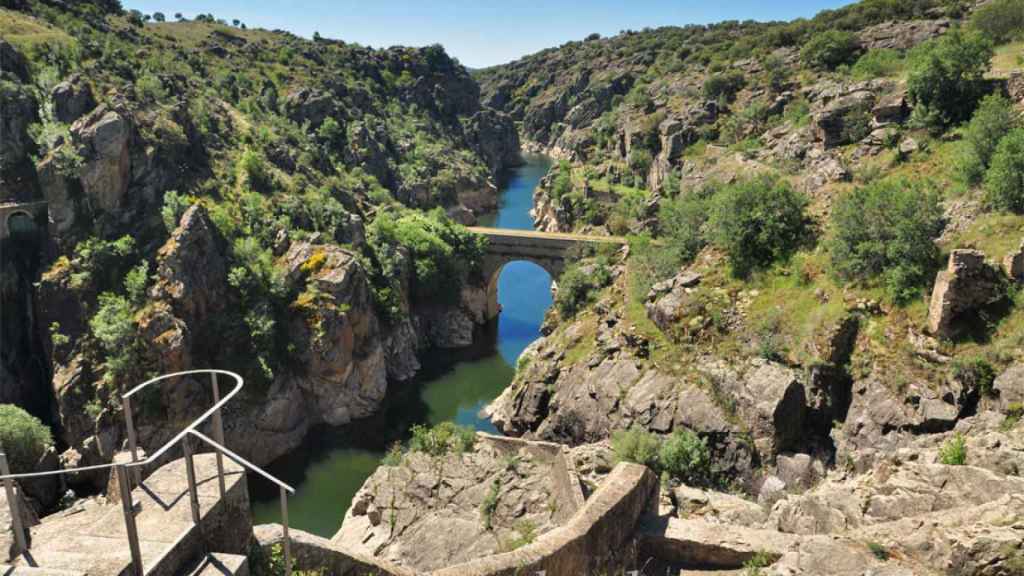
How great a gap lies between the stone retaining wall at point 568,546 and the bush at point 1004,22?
35225mm

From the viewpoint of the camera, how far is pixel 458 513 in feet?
55.8

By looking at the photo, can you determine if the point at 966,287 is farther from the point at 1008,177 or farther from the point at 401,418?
the point at 401,418

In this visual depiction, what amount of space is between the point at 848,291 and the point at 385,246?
26070 millimetres

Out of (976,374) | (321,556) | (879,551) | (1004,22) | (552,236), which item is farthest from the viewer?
(552,236)

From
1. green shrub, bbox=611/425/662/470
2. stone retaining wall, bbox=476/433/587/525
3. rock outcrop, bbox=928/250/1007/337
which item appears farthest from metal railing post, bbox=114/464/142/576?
rock outcrop, bbox=928/250/1007/337

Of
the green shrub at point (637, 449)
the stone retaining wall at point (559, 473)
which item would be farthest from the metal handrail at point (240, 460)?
the green shrub at point (637, 449)

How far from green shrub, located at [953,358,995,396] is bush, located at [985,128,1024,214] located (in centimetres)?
641

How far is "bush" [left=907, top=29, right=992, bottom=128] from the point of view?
27.3 metres

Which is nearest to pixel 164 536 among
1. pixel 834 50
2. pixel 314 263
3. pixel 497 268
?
pixel 314 263

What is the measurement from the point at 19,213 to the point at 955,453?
36238 mm

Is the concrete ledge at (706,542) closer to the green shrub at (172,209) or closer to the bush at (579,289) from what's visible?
the bush at (579,289)

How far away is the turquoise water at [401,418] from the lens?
84.1ft

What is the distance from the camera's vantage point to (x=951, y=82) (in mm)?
27797

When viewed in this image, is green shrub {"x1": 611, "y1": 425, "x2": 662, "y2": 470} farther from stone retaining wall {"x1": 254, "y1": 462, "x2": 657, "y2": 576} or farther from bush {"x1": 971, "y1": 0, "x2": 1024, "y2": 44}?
bush {"x1": 971, "y1": 0, "x2": 1024, "y2": 44}
